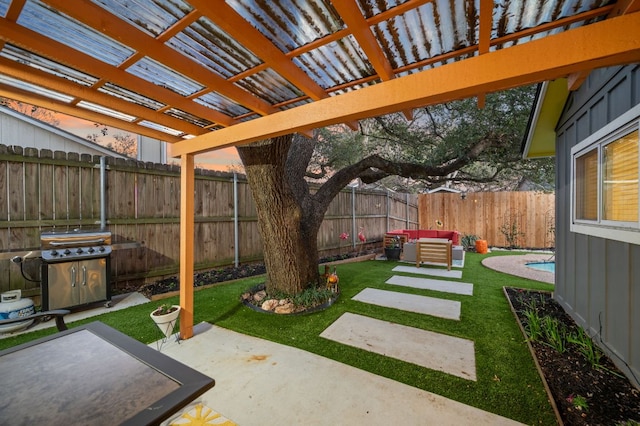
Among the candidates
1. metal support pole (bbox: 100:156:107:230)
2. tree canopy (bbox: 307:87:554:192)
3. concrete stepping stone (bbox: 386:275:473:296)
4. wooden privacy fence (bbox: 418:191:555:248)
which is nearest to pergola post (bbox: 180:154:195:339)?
metal support pole (bbox: 100:156:107:230)

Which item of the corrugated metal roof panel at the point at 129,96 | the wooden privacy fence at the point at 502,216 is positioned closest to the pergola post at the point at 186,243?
the corrugated metal roof panel at the point at 129,96

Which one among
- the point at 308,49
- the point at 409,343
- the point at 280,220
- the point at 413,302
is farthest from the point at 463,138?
the point at 308,49

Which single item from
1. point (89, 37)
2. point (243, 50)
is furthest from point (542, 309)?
point (89, 37)

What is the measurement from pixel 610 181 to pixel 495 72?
8.19ft

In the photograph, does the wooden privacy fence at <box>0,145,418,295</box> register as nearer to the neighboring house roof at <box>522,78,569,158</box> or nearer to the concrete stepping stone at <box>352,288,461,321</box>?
the concrete stepping stone at <box>352,288,461,321</box>

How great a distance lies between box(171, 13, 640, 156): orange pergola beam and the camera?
3.84 feet

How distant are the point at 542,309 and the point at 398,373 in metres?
3.02

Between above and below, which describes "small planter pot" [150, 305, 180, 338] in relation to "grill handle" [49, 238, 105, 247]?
below

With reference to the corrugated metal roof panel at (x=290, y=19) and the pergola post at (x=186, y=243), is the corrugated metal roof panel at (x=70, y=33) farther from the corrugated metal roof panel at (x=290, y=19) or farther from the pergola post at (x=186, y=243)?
the pergola post at (x=186, y=243)

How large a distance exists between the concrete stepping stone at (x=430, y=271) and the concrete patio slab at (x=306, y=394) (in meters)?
4.27

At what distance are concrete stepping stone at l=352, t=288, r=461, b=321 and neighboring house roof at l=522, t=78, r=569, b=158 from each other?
3089mm

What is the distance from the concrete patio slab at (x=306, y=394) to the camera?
1.84 metres

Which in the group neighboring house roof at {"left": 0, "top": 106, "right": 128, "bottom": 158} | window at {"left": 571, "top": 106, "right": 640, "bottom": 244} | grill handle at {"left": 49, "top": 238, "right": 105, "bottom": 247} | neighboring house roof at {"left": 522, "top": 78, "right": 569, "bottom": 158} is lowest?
grill handle at {"left": 49, "top": 238, "right": 105, "bottom": 247}

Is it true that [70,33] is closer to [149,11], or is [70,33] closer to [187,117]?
[149,11]
